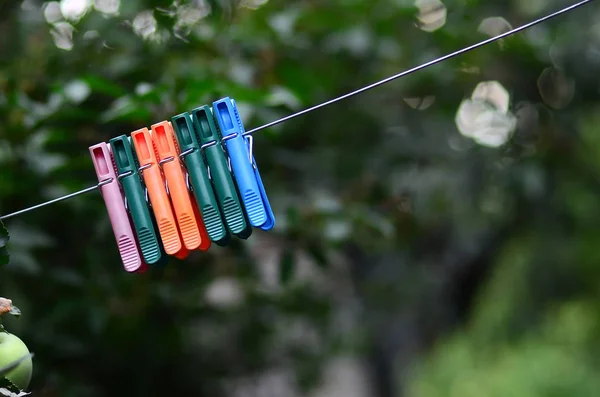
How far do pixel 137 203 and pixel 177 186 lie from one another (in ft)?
0.23

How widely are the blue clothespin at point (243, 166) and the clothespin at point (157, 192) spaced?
0.11m

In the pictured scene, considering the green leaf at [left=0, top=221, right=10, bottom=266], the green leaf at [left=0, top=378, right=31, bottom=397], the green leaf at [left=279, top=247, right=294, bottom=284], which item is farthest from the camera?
the green leaf at [left=279, top=247, right=294, bottom=284]

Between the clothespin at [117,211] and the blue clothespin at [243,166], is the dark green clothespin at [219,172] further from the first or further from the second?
the clothespin at [117,211]

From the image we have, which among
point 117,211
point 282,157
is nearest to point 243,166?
point 117,211

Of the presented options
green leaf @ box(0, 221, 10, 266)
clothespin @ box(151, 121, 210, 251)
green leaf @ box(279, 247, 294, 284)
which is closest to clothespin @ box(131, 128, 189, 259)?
clothespin @ box(151, 121, 210, 251)

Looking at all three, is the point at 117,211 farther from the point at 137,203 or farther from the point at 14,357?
the point at 14,357

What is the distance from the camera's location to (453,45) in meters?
2.88

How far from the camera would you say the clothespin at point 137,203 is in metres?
1.31

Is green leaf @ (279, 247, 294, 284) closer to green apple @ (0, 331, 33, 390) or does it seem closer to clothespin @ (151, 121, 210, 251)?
clothespin @ (151, 121, 210, 251)

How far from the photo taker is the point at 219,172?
1298mm

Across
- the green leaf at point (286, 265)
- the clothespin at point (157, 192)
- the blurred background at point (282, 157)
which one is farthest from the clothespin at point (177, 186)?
the green leaf at point (286, 265)

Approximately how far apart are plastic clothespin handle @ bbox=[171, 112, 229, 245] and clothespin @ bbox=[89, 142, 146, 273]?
0.12 metres

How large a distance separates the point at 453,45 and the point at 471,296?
361 cm

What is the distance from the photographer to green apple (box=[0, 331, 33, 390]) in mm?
1167
